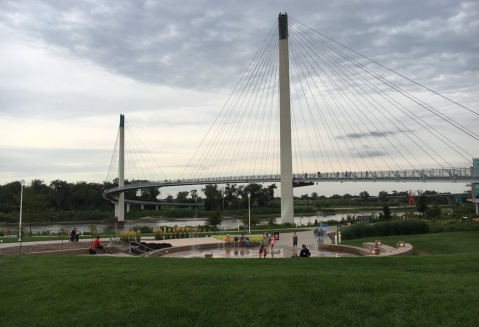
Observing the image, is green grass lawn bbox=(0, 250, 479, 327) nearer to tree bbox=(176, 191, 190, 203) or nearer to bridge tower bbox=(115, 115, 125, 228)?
bridge tower bbox=(115, 115, 125, 228)

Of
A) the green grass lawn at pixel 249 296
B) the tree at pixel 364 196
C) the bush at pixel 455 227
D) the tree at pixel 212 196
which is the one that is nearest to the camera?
the green grass lawn at pixel 249 296

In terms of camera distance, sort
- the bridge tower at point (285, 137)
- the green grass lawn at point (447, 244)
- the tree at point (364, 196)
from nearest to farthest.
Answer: the green grass lawn at point (447, 244)
the bridge tower at point (285, 137)
the tree at point (364, 196)

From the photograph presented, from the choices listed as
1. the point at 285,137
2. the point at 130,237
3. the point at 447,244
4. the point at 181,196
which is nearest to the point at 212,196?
the point at 181,196

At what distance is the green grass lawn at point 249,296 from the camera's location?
6.84 meters

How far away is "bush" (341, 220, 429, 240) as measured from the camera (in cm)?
2525

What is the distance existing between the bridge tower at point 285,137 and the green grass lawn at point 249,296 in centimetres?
3608

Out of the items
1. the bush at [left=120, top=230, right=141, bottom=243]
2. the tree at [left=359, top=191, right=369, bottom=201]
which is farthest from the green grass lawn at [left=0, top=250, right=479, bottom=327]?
the tree at [left=359, top=191, right=369, bottom=201]

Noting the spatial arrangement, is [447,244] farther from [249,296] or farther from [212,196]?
[212,196]

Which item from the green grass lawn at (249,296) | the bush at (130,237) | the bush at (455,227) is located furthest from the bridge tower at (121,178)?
the green grass lawn at (249,296)

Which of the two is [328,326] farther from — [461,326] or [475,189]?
[475,189]

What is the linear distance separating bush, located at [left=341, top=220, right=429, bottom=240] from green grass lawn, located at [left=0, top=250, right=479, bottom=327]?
14824mm

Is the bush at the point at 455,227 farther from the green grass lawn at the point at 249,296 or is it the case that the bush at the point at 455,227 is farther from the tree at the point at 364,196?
the tree at the point at 364,196

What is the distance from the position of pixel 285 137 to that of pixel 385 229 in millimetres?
22927

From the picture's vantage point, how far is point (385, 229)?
994 inches
